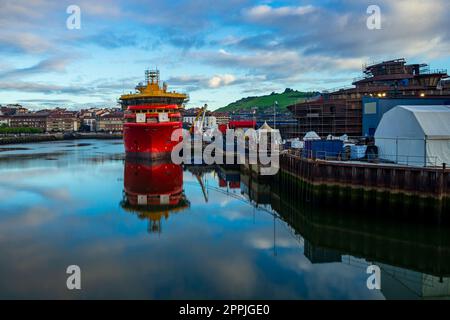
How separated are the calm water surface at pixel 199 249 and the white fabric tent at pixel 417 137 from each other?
19.6ft

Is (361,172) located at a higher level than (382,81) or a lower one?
lower

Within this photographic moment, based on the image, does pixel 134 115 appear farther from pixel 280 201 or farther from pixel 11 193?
pixel 280 201

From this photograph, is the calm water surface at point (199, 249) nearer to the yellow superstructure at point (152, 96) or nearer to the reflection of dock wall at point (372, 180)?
the reflection of dock wall at point (372, 180)

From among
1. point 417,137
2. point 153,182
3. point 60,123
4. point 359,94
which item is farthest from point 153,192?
point 60,123

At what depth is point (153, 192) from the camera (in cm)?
3334

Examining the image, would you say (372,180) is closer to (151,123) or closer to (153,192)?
(153,192)

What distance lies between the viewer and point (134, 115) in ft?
165

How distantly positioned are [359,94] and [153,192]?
38.3m

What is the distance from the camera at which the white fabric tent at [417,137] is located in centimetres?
2361

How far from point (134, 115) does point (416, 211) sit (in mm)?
38034

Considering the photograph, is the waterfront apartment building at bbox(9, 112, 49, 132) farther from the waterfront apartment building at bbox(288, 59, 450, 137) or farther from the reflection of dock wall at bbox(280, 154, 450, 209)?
the reflection of dock wall at bbox(280, 154, 450, 209)

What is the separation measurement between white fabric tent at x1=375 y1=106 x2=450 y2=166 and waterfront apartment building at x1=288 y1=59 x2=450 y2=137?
21.5m

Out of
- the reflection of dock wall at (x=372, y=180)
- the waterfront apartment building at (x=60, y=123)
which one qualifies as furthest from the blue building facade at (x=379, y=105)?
the waterfront apartment building at (x=60, y=123)
